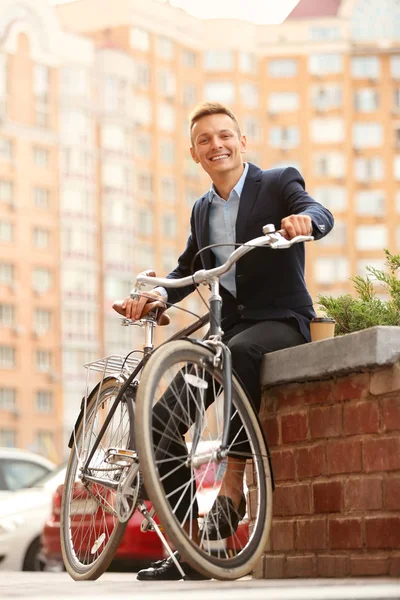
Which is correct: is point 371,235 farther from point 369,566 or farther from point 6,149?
point 369,566

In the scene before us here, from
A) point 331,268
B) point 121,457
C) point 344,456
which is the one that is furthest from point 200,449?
point 331,268

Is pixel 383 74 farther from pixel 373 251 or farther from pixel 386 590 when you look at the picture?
pixel 386 590

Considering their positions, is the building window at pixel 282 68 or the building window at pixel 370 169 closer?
the building window at pixel 370 169

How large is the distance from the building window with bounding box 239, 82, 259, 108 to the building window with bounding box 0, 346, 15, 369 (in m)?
25.4

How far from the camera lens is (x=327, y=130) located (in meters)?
86.1

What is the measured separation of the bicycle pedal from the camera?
186 inches

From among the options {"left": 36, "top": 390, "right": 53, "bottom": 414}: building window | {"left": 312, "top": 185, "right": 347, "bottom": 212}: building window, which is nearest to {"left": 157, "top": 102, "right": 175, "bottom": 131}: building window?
{"left": 312, "top": 185, "right": 347, "bottom": 212}: building window

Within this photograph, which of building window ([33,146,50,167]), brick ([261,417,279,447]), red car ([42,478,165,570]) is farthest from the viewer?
building window ([33,146,50,167])

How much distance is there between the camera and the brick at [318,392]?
4.98 m

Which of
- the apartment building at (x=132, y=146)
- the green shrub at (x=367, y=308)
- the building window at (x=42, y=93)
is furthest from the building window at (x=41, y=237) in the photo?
the green shrub at (x=367, y=308)

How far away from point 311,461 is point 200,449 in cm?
67

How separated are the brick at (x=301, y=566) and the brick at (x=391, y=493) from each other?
1.92 feet

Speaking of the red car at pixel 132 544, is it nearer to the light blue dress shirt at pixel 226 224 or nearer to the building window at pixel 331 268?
the light blue dress shirt at pixel 226 224

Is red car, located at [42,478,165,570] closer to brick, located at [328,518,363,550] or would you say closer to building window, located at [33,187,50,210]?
brick, located at [328,518,363,550]
